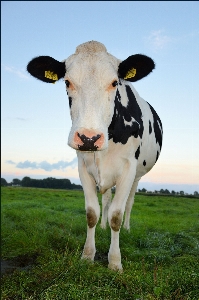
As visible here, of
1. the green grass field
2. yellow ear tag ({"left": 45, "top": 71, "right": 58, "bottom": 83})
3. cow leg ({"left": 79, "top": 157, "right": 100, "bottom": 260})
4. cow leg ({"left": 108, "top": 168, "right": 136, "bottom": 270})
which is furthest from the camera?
cow leg ({"left": 79, "top": 157, "right": 100, "bottom": 260})

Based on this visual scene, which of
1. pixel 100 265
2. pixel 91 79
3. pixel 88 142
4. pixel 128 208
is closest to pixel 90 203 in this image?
pixel 100 265

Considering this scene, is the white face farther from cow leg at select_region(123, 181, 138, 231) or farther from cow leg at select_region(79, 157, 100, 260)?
cow leg at select_region(123, 181, 138, 231)

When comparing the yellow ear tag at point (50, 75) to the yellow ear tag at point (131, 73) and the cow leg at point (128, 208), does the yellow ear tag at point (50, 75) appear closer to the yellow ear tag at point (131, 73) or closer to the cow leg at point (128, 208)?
the yellow ear tag at point (131, 73)

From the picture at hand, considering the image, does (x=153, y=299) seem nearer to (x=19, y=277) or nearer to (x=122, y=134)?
(x=19, y=277)

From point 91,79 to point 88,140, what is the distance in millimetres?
936

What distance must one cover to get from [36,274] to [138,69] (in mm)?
3028

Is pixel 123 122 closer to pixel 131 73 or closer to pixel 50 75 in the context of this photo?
pixel 131 73

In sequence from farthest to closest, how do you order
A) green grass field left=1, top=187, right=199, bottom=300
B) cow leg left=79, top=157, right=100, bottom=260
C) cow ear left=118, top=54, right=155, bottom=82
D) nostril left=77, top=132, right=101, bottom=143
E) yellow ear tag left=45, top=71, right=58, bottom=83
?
1. cow leg left=79, top=157, right=100, bottom=260
2. yellow ear tag left=45, top=71, right=58, bottom=83
3. cow ear left=118, top=54, right=155, bottom=82
4. nostril left=77, top=132, right=101, bottom=143
5. green grass field left=1, top=187, right=199, bottom=300

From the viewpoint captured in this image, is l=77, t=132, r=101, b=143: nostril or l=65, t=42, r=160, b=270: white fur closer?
l=77, t=132, r=101, b=143: nostril

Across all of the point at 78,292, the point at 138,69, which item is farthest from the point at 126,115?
the point at 78,292

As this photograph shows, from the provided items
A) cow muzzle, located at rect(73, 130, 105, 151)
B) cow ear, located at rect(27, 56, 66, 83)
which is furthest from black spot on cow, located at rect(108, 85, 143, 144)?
cow muzzle, located at rect(73, 130, 105, 151)

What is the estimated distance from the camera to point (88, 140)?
3.90m

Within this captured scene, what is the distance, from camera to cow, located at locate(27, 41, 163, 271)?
13.6ft

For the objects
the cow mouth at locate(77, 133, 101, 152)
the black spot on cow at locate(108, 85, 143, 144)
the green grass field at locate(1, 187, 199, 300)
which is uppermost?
the black spot on cow at locate(108, 85, 143, 144)
